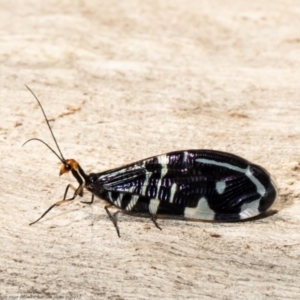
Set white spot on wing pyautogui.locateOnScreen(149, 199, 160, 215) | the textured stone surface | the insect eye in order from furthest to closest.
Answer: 1. the insect eye
2. white spot on wing pyautogui.locateOnScreen(149, 199, 160, 215)
3. the textured stone surface

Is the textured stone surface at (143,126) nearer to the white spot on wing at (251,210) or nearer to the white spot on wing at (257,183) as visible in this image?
the white spot on wing at (251,210)

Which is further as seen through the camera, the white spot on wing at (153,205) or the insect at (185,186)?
the white spot on wing at (153,205)

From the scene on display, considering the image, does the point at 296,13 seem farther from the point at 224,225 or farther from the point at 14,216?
the point at 14,216

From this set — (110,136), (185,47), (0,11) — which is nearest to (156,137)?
(110,136)

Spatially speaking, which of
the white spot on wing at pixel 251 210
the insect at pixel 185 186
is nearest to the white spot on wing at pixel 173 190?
the insect at pixel 185 186

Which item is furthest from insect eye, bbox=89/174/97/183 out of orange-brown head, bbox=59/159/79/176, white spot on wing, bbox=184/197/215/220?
white spot on wing, bbox=184/197/215/220

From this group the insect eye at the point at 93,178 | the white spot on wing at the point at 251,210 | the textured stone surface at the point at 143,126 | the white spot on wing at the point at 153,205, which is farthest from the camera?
the insect eye at the point at 93,178

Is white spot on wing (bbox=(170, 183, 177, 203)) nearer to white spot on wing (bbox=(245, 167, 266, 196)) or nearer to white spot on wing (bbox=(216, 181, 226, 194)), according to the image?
white spot on wing (bbox=(216, 181, 226, 194))

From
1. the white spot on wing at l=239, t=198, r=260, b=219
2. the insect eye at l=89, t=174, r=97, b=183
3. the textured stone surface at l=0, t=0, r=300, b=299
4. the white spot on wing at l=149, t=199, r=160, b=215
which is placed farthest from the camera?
the insect eye at l=89, t=174, r=97, b=183
